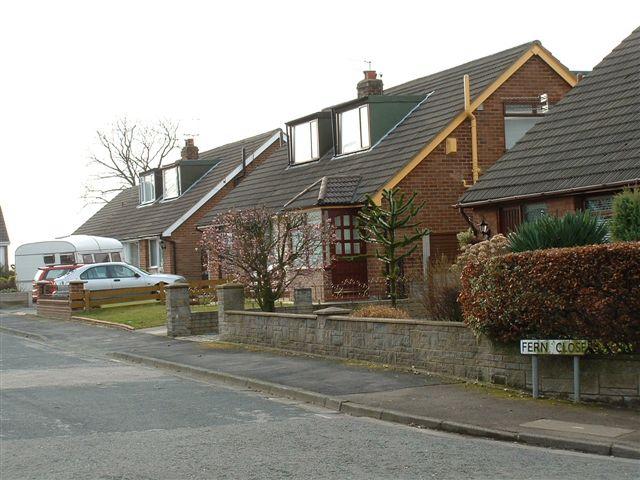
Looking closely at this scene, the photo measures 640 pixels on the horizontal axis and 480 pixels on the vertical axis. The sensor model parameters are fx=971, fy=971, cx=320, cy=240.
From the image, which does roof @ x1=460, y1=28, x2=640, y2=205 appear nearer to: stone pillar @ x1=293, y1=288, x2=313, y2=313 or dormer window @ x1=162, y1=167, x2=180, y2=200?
stone pillar @ x1=293, y1=288, x2=313, y2=313

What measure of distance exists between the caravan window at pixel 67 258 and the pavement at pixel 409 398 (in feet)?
82.0

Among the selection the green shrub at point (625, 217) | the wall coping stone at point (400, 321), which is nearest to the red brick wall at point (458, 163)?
the wall coping stone at point (400, 321)

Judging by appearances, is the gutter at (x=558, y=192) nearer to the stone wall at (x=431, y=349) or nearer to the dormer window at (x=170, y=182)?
the stone wall at (x=431, y=349)

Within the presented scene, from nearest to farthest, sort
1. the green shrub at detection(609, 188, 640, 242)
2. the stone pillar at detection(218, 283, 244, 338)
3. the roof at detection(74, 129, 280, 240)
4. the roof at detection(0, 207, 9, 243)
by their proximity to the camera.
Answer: the green shrub at detection(609, 188, 640, 242) < the stone pillar at detection(218, 283, 244, 338) < the roof at detection(74, 129, 280, 240) < the roof at detection(0, 207, 9, 243)

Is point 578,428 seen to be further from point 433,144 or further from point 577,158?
point 433,144

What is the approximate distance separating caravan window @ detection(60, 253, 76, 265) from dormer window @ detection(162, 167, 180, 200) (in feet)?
18.7

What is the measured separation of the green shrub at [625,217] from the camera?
50.3ft

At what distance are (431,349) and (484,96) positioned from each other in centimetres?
1564

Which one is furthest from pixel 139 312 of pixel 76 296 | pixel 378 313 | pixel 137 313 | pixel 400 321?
pixel 400 321

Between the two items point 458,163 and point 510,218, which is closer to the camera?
point 510,218

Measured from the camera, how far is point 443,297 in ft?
57.9

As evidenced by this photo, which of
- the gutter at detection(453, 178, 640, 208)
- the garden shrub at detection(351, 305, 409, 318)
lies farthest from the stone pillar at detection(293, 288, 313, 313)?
the gutter at detection(453, 178, 640, 208)

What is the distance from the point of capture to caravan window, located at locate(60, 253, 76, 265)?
1812 inches

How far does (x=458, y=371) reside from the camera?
14617 millimetres
